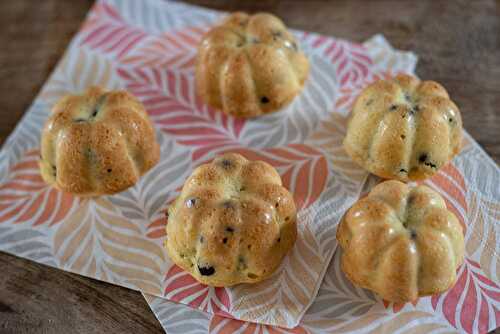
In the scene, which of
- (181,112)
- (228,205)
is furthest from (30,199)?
(228,205)

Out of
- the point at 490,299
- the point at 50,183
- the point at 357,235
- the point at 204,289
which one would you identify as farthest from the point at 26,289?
the point at 490,299

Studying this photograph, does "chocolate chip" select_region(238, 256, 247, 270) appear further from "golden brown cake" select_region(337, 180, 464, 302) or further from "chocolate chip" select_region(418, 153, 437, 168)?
"chocolate chip" select_region(418, 153, 437, 168)

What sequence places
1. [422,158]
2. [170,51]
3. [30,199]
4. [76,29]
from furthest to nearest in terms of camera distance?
[76,29]
[170,51]
[30,199]
[422,158]

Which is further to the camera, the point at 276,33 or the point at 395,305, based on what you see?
the point at 276,33

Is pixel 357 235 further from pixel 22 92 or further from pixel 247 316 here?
pixel 22 92

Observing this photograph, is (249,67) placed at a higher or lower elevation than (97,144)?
higher

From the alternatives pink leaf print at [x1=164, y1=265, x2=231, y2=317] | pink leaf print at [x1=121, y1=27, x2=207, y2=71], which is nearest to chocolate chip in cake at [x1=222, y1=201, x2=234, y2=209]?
pink leaf print at [x1=164, y1=265, x2=231, y2=317]

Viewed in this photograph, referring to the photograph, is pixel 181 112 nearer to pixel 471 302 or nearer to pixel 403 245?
pixel 403 245
